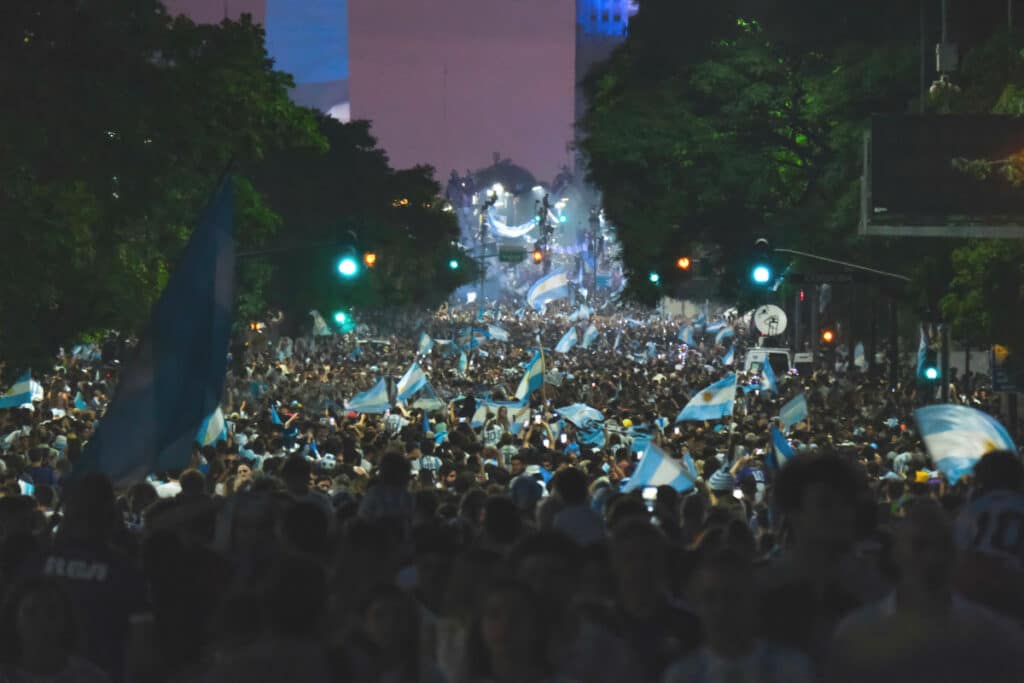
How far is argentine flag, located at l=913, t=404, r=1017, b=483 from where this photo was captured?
13445 millimetres

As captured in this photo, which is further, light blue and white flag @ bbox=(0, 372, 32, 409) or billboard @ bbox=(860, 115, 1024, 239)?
billboard @ bbox=(860, 115, 1024, 239)

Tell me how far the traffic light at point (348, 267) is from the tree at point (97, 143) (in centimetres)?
257

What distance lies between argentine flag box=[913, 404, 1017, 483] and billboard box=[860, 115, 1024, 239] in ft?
37.5

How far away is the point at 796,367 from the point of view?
5084 cm

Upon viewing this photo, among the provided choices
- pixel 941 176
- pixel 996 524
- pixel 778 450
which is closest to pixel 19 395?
pixel 778 450

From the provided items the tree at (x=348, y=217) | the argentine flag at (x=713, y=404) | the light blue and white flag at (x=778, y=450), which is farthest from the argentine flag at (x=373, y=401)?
the tree at (x=348, y=217)

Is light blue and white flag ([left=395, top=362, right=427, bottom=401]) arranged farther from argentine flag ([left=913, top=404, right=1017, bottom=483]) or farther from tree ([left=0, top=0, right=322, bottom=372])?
argentine flag ([left=913, top=404, right=1017, bottom=483])

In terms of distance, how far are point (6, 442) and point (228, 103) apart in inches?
392

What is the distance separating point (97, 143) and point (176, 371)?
58.5 feet

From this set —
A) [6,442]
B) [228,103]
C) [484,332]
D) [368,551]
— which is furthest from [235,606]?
[484,332]

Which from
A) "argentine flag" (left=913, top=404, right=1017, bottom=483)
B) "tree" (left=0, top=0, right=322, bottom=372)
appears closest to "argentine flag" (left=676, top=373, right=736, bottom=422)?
"tree" (left=0, top=0, right=322, bottom=372)

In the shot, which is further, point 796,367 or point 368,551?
point 796,367

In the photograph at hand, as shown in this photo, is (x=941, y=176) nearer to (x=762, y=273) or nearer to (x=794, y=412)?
(x=794, y=412)

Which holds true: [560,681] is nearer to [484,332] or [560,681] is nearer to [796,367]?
[796,367]
